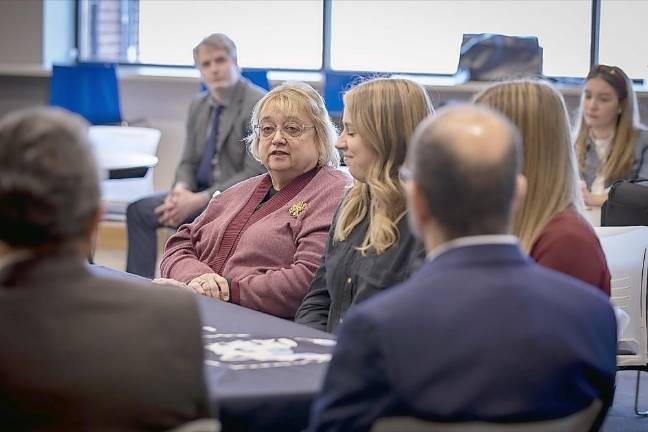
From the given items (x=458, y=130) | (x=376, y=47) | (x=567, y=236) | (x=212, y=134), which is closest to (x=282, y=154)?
(x=567, y=236)

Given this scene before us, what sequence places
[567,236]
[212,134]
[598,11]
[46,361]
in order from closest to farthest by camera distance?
[46,361]
[567,236]
[212,134]
[598,11]

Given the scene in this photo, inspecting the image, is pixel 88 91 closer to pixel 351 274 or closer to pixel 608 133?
pixel 608 133

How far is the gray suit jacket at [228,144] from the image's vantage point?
235 inches

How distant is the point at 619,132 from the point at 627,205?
1.01 m

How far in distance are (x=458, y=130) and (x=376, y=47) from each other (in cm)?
674

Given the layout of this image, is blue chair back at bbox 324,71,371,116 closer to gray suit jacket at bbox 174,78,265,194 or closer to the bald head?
gray suit jacket at bbox 174,78,265,194

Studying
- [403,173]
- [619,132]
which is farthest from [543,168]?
[619,132]

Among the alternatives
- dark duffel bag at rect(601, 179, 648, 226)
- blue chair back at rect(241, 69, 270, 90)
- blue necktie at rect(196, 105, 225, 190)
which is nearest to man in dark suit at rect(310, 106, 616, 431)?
dark duffel bag at rect(601, 179, 648, 226)

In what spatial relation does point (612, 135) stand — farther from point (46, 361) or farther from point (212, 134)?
point (46, 361)

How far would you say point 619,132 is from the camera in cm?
495

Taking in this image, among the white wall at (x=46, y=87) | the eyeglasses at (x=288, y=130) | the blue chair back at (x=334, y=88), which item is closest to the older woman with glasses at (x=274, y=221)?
the eyeglasses at (x=288, y=130)

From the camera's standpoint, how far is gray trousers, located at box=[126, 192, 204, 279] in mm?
6324

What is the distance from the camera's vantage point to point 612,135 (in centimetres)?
498

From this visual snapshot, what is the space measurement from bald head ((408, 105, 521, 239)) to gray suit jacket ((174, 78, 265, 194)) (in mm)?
4150
